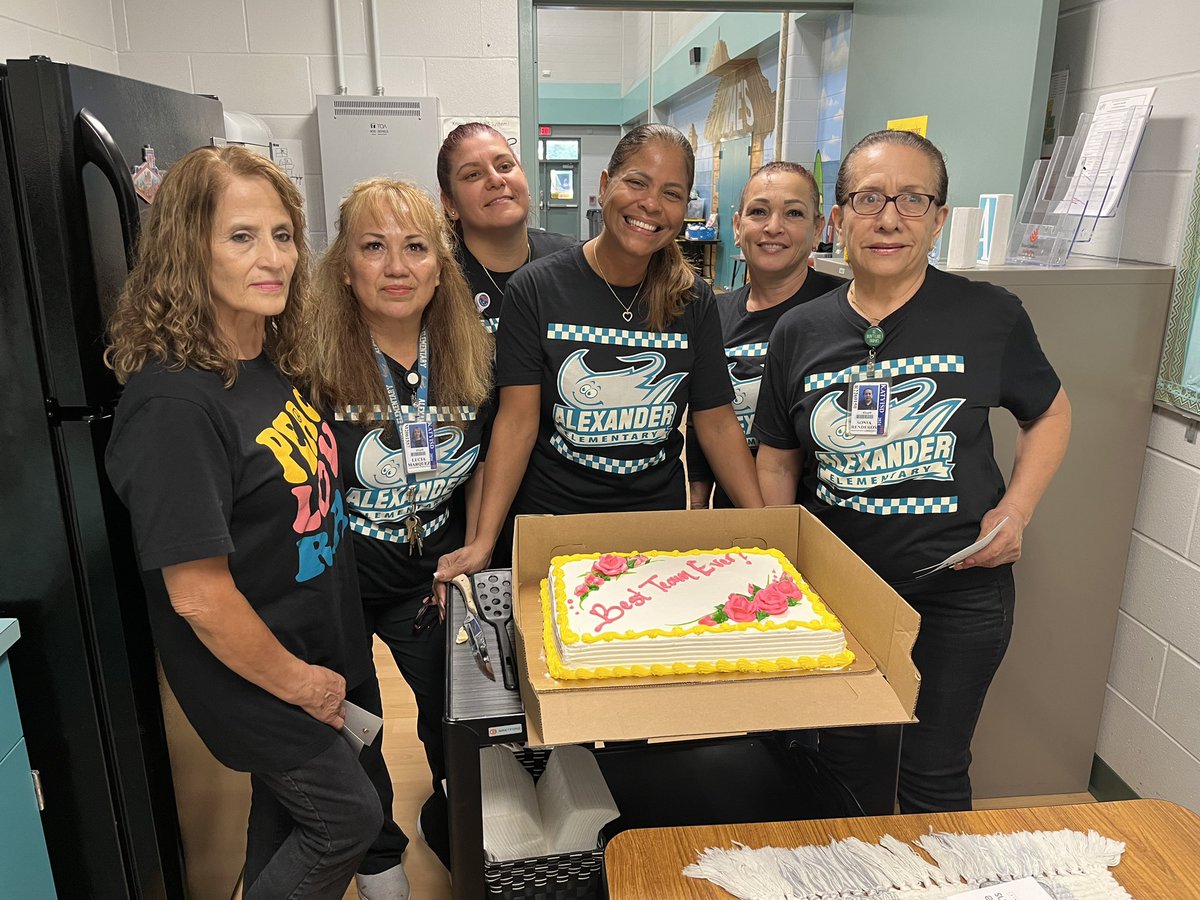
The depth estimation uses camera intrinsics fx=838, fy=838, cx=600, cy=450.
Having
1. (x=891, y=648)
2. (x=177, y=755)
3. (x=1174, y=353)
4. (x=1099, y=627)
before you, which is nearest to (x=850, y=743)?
(x=891, y=648)

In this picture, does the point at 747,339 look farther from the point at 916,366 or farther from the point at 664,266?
the point at 916,366

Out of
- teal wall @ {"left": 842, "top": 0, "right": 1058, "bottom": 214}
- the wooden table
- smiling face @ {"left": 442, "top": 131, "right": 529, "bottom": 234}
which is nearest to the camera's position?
the wooden table

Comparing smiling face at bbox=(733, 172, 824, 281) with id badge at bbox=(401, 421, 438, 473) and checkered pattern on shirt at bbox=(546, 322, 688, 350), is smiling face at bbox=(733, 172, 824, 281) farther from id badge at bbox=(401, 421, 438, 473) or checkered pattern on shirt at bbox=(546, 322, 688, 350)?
id badge at bbox=(401, 421, 438, 473)

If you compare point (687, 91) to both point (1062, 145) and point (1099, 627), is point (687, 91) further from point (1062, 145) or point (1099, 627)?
point (1099, 627)

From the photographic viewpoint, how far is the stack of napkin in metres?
1.42

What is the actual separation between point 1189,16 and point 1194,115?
0.72 ft

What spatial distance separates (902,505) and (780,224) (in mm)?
821

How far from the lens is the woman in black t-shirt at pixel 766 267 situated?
205 centimetres

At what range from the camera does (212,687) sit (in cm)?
130

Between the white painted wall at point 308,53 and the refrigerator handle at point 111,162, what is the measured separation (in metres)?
2.72

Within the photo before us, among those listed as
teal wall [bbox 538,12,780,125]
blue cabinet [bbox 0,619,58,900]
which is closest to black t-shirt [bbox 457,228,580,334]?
blue cabinet [bbox 0,619,58,900]

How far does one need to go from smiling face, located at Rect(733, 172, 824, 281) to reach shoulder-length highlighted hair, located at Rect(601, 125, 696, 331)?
1.00 ft

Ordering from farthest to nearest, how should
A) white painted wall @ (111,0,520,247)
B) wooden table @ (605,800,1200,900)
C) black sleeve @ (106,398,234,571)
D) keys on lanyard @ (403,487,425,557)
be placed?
white painted wall @ (111,0,520,247) → keys on lanyard @ (403,487,425,557) → black sleeve @ (106,398,234,571) → wooden table @ (605,800,1200,900)

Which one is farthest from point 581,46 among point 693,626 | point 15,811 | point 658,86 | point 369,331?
point 15,811
